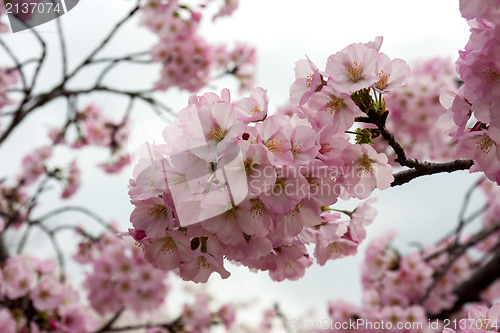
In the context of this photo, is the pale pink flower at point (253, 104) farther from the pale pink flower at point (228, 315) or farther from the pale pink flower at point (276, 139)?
the pale pink flower at point (228, 315)

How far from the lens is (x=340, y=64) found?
89 cm

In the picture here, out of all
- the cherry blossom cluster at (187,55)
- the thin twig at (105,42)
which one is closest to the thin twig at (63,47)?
the thin twig at (105,42)

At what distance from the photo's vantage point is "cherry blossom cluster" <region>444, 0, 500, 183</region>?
0.71m

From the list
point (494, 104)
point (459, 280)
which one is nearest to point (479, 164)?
point (494, 104)

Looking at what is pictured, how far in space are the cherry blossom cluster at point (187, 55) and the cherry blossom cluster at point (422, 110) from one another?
1682 millimetres

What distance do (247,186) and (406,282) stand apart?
287 cm

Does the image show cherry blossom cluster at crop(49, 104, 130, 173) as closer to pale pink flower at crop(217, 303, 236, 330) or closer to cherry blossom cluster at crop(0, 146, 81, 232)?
cherry blossom cluster at crop(0, 146, 81, 232)

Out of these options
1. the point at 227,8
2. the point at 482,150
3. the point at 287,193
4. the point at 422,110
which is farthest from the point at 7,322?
the point at 422,110

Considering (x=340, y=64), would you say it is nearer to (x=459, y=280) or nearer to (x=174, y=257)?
(x=174, y=257)

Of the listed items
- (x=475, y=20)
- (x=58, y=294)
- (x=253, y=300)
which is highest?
(x=475, y=20)

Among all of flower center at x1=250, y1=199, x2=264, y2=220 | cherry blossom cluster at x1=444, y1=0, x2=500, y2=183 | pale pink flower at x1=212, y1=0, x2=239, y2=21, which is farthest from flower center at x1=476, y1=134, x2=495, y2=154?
pale pink flower at x1=212, y1=0, x2=239, y2=21

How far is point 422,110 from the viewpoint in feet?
14.4

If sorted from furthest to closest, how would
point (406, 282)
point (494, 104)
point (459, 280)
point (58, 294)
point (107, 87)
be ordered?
→ point (459, 280)
point (406, 282)
point (107, 87)
point (58, 294)
point (494, 104)

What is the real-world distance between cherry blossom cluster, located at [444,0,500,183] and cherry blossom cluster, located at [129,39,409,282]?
0.16 m
